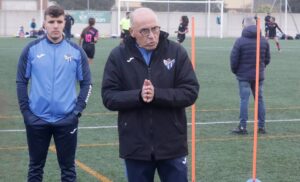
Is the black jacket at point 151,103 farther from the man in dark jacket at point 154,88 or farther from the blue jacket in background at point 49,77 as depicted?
A: the blue jacket in background at point 49,77

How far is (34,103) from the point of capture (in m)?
6.30

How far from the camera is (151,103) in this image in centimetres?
468

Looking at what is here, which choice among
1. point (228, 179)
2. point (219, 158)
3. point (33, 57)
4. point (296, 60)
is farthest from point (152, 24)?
point (296, 60)

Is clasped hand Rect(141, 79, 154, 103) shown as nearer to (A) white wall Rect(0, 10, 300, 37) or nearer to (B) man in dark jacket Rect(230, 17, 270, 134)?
(B) man in dark jacket Rect(230, 17, 270, 134)

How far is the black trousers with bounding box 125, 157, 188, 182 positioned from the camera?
4875 mm

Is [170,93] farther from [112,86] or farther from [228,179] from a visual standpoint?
[228,179]

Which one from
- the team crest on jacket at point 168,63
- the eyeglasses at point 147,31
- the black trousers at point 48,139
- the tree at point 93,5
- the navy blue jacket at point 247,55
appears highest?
the tree at point 93,5

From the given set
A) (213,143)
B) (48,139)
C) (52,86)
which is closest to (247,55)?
(213,143)

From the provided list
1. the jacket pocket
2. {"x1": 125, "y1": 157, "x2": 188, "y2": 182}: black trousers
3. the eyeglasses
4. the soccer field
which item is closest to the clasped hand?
the eyeglasses

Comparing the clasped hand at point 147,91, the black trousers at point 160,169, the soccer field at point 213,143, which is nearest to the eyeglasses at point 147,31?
the clasped hand at point 147,91

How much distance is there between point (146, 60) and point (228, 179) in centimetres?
358

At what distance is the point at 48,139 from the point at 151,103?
2062 mm

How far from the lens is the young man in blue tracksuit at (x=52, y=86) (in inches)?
244

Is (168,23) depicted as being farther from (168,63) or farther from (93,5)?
(168,63)
